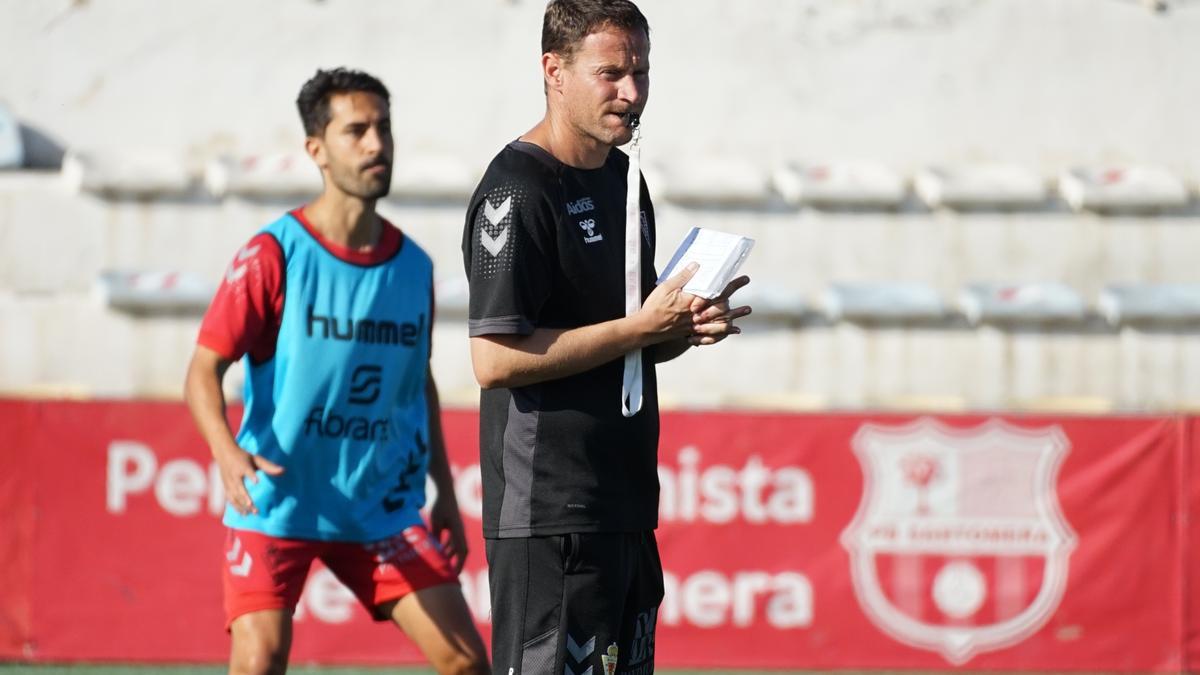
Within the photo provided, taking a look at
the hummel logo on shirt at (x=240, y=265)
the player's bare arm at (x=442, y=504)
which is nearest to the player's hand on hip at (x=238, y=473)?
the hummel logo on shirt at (x=240, y=265)

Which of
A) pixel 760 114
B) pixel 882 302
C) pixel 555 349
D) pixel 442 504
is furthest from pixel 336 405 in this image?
pixel 760 114

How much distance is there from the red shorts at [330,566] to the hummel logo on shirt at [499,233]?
183 centimetres

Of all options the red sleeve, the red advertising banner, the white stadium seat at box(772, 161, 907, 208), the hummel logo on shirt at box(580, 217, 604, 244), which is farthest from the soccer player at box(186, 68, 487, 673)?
the white stadium seat at box(772, 161, 907, 208)

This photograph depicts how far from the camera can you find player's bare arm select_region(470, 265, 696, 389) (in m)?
3.36

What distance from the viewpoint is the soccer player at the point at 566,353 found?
3406 mm

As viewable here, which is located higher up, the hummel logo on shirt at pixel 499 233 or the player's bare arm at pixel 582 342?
the hummel logo on shirt at pixel 499 233

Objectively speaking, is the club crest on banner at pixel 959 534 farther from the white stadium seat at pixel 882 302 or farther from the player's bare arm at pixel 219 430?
the white stadium seat at pixel 882 302

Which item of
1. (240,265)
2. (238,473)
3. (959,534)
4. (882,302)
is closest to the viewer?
(238,473)

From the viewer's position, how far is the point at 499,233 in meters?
3.41

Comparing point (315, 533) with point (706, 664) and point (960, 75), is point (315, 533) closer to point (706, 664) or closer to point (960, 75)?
point (706, 664)

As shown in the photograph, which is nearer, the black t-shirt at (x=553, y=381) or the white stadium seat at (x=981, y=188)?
the black t-shirt at (x=553, y=381)

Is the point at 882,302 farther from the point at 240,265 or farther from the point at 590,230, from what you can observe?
the point at 590,230

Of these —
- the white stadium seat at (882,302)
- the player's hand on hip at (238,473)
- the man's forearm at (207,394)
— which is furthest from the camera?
the white stadium seat at (882,302)

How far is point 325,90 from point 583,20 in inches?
75.1
